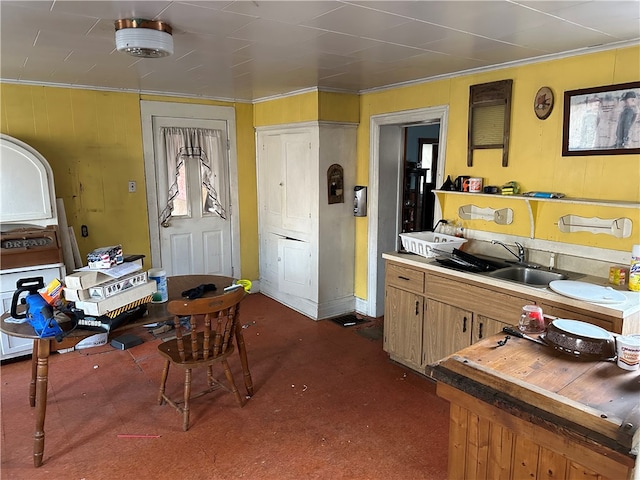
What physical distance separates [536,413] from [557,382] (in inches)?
7.6

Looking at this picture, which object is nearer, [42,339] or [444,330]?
[42,339]

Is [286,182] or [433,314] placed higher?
[286,182]

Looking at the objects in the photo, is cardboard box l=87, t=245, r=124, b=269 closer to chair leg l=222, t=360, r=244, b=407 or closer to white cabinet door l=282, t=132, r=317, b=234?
chair leg l=222, t=360, r=244, b=407

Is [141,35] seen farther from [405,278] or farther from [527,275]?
[527,275]

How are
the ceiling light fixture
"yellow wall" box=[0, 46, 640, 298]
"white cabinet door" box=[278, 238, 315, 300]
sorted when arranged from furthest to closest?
"white cabinet door" box=[278, 238, 315, 300] → "yellow wall" box=[0, 46, 640, 298] → the ceiling light fixture

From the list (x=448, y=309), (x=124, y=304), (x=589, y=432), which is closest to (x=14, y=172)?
(x=124, y=304)

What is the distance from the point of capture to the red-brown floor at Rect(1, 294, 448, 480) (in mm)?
2395

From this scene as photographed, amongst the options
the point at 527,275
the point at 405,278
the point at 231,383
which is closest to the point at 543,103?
the point at 527,275

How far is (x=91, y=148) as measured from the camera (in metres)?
4.29

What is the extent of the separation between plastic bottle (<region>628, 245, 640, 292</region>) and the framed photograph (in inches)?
22.9

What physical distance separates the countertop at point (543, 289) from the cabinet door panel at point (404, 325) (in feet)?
0.86

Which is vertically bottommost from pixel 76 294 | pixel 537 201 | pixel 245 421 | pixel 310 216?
pixel 245 421

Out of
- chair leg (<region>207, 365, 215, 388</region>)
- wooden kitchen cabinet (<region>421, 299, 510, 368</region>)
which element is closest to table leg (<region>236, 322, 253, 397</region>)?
chair leg (<region>207, 365, 215, 388</region>)

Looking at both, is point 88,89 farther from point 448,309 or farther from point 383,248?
point 448,309
